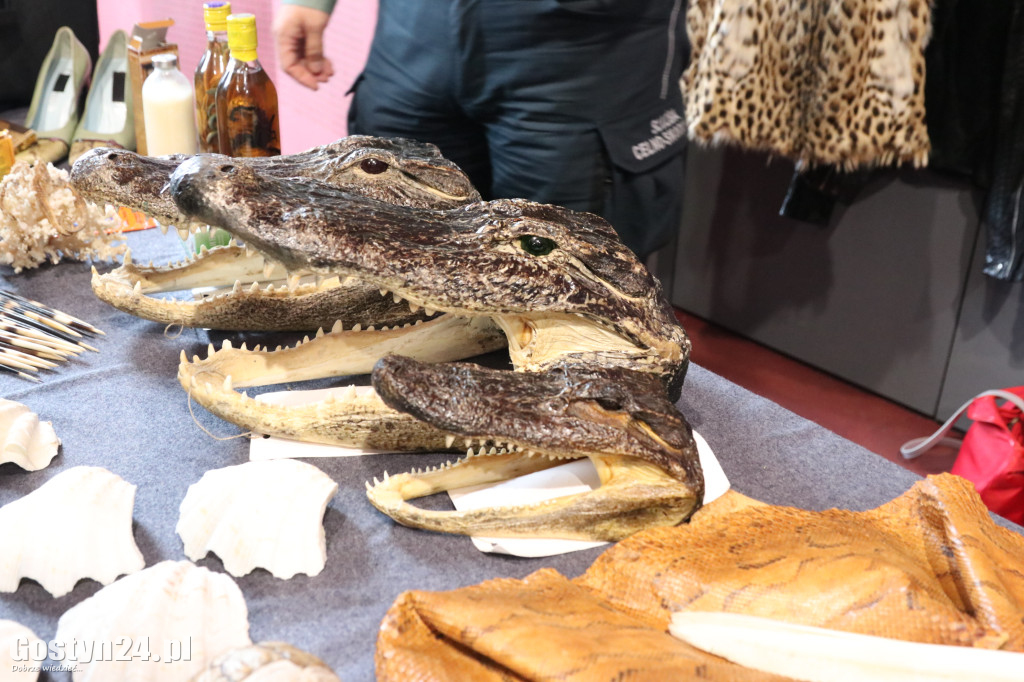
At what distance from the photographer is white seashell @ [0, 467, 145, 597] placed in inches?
32.0

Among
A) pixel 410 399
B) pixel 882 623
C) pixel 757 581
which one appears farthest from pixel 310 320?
pixel 882 623

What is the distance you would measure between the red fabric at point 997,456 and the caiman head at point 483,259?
1.01m

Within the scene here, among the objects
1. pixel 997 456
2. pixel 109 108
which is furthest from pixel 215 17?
pixel 997 456

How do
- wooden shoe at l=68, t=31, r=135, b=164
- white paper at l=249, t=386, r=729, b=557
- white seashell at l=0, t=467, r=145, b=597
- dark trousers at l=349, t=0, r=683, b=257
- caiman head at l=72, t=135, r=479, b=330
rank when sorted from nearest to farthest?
1. white seashell at l=0, t=467, r=145, b=597
2. white paper at l=249, t=386, r=729, b=557
3. caiman head at l=72, t=135, r=479, b=330
4. dark trousers at l=349, t=0, r=683, b=257
5. wooden shoe at l=68, t=31, r=135, b=164

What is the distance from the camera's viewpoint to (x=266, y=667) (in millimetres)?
647

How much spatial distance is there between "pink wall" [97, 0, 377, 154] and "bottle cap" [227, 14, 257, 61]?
122cm

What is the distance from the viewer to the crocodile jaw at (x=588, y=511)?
0.88 meters

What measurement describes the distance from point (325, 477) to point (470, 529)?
0.17 metres

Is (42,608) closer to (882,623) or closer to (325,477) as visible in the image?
(325,477)

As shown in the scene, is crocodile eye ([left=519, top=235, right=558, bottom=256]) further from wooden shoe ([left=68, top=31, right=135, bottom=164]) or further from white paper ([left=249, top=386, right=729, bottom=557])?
wooden shoe ([left=68, top=31, right=135, bottom=164])

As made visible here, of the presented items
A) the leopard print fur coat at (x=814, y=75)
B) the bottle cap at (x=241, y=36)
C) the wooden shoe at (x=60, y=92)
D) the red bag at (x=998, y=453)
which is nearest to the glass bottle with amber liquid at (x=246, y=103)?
the bottle cap at (x=241, y=36)

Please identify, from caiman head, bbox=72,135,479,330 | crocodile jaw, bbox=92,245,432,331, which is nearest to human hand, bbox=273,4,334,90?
caiman head, bbox=72,135,479,330

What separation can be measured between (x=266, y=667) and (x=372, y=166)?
29.8 inches

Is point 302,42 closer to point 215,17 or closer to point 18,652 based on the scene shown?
point 215,17
